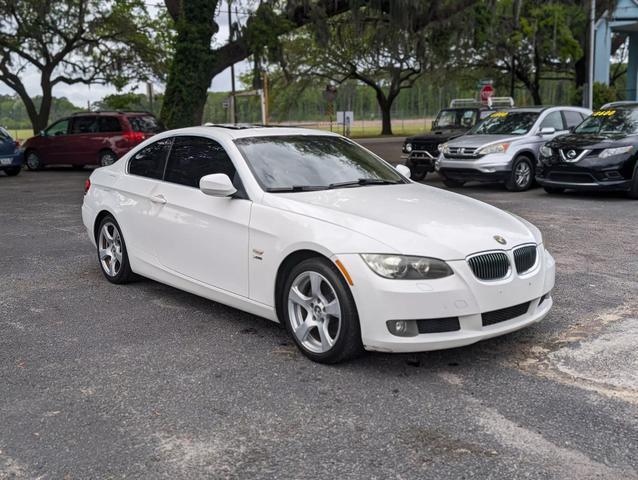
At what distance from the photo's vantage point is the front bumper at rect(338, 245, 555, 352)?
4.14 metres

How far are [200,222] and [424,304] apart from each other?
2.02 metres

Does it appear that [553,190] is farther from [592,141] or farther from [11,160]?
[11,160]

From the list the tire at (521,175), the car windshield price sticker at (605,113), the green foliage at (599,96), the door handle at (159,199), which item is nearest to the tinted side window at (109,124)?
the tire at (521,175)

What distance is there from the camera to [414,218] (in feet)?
15.3

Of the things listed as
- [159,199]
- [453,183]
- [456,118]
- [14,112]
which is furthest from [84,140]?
[14,112]

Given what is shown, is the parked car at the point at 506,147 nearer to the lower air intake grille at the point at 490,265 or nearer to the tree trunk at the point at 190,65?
the tree trunk at the point at 190,65

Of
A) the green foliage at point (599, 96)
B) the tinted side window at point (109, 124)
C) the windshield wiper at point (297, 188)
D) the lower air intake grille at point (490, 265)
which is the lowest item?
the lower air intake grille at point (490, 265)

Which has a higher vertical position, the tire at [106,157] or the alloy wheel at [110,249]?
the tire at [106,157]

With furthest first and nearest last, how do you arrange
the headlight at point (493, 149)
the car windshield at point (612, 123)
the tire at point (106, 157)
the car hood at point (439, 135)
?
the tire at point (106, 157) < the car hood at point (439, 135) < the headlight at point (493, 149) < the car windshield at point (612, 123)

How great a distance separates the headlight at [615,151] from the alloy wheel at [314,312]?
30.7 feet

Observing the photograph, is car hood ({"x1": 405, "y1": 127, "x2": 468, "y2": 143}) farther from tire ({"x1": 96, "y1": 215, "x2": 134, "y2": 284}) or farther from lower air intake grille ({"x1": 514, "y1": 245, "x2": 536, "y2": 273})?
lower air intake grille ({"x1": 514, "y1": 245, "x2": 536, "y2": 273})

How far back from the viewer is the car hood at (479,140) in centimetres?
1407

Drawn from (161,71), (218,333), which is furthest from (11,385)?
(161,71)

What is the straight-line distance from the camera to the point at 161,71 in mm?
31000
